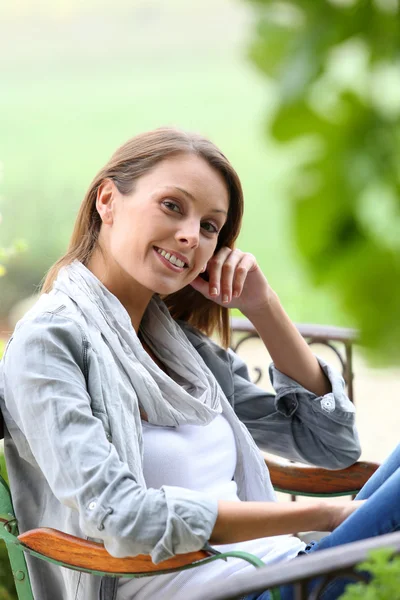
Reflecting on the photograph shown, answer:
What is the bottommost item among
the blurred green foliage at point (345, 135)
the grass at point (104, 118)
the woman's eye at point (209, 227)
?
the grass at point (104, 118)

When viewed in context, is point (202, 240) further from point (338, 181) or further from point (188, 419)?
point (338, 181)

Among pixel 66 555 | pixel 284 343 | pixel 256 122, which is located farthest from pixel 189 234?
pixel 256 122

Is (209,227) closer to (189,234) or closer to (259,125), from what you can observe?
(189,234)

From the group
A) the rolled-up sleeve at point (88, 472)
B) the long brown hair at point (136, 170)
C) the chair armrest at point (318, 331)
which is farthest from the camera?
the chair armrest at point (318, 331)

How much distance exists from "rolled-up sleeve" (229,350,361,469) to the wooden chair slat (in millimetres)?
668

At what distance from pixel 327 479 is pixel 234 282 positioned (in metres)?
0.52

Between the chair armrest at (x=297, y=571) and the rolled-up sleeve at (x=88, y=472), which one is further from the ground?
the chair armrest at (x=297, y=571)

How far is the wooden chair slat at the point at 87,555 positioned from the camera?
1.42 m

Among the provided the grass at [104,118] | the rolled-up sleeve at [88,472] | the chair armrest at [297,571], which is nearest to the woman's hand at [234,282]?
the rolled-up sleeve at [88,472]

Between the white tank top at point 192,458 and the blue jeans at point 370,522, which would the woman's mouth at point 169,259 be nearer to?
the white tank top at point 192,458

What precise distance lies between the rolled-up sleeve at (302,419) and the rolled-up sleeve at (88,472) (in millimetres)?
646

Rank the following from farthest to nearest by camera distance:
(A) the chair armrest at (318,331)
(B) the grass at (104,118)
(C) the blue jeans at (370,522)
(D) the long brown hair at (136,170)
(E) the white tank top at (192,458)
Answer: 1. (B) the grass at (104,118)
2. (A) the chair armrest at (318,331)
3. (D) the long brown hair at (136,170)
4. (E) the white tank top at (192,458)
5. (C) the blue jeans at (370,522)

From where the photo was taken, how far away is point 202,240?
1799mm

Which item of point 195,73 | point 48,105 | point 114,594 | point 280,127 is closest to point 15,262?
point 48,105
